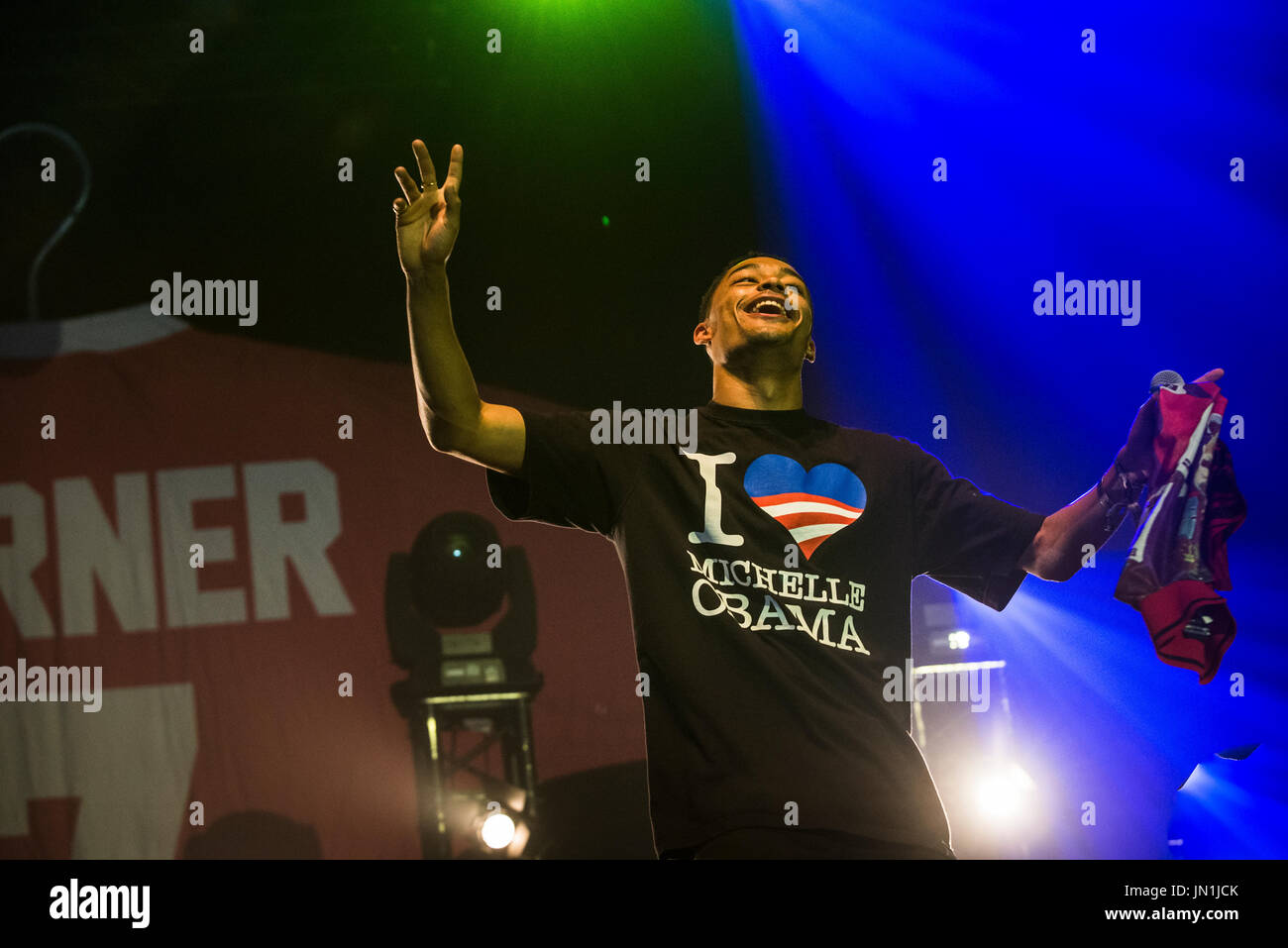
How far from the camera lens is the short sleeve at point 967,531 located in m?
2.52

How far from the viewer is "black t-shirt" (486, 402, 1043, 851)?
7.08 ft

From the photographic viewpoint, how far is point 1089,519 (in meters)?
2.46

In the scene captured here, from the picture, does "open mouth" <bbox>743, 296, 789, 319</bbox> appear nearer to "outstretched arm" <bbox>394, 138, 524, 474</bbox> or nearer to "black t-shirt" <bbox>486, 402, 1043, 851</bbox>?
"black t-shirt" <bbox>486, 402, 1043, 851</bbox>

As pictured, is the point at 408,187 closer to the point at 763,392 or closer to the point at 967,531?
the point at 763,392

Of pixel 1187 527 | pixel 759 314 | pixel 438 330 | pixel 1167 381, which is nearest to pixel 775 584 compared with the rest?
pixel 759 314

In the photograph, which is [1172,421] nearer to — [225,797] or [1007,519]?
[1007,519]

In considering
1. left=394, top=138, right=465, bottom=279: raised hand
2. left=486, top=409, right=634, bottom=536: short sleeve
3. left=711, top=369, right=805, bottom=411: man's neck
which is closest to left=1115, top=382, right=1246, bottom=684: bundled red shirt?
left=711, top=369, right=805, bottom=411: man's neck

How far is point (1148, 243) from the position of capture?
3291mm

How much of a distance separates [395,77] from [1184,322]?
2.63 metres

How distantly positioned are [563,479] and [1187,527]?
1.50 m

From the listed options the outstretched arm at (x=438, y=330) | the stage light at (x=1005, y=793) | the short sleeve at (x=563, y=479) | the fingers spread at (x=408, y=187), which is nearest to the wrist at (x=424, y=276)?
the outstretched arm at (x=438, y=330)

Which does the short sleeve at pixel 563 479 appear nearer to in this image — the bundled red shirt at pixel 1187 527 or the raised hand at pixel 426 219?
the raised hand at pixel 426 219

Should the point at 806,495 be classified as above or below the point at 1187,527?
above

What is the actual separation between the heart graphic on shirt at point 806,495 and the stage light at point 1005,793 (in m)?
1.17
